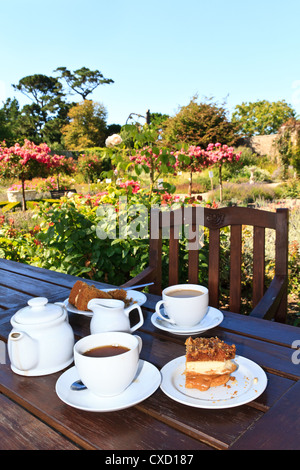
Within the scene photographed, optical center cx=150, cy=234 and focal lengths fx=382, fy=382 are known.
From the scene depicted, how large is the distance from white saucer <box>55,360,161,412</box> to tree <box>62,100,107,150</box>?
A: 25573mm

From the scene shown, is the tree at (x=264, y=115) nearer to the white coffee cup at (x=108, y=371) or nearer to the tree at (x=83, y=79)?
the tree at (x=83, y=79)

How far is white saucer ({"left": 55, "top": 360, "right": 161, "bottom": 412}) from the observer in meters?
0.60

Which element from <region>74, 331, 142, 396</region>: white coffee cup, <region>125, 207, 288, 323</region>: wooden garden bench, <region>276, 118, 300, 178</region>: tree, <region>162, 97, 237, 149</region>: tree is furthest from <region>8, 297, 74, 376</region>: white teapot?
<region>162, 97, 237, 149</region>: tree

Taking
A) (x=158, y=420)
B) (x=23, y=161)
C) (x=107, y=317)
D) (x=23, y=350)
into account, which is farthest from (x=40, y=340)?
(x=23, y=161)

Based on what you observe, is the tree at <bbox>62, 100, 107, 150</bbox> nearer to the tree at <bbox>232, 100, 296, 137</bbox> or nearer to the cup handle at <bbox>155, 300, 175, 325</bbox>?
the tree at <bbox>232, 100, 296, 137</bbox>

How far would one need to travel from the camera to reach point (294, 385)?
68cm

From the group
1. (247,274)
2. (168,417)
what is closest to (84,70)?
(247,274)

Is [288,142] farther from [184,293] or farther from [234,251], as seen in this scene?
[184,293]

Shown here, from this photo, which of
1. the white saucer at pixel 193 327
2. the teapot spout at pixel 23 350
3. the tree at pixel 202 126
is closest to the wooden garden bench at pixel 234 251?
the white saucer at pixel 193 327

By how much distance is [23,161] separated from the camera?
26.2 feet

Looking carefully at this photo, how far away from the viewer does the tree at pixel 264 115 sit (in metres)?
29.7

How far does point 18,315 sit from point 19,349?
7 centimetres

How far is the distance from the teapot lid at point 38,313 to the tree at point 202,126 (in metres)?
14.9
